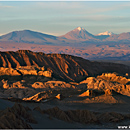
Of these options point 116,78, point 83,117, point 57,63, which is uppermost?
point 57,63

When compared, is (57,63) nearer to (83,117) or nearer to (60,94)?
(60,94)

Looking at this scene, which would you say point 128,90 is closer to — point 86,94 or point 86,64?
point 86,94

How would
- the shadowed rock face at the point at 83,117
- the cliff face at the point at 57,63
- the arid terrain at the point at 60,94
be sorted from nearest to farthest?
the arid terrain at the point at 60,94, the shadowed rock face at the point at 83,117, the cliff face at the point at 57,63

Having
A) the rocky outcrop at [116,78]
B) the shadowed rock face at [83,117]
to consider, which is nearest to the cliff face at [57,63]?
the rocky outcrop at [116,78]

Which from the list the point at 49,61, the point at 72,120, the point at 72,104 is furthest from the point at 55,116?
the point at 49,61

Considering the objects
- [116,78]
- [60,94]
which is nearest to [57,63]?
[116,78]

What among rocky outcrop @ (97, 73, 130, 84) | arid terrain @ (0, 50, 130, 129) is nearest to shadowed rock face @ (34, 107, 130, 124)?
arid terrain @ (0, 50, 130, 129)

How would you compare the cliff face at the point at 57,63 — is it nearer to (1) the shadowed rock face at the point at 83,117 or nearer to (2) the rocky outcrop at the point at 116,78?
(2) the rocky outcrop at the point at 116,78

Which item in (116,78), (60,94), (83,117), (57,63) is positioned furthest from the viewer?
(57,63)
